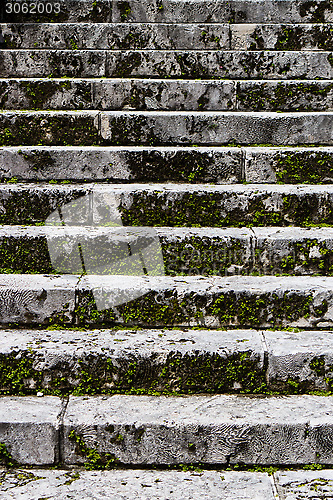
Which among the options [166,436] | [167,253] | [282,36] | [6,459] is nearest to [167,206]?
[167,253]

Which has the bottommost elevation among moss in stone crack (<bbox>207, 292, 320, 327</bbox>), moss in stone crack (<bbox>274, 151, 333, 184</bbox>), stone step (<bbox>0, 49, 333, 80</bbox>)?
moss in stone crack (<bbox>207, 292, 320, 327</bbox>)

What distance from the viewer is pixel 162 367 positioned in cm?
199

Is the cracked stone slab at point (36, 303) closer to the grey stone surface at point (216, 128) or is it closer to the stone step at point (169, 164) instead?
the stone step at point (169, 164)

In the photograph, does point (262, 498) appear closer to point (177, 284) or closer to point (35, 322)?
point (177, 284)

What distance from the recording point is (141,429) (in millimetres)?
1788

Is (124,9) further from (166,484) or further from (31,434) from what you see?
(166,484)

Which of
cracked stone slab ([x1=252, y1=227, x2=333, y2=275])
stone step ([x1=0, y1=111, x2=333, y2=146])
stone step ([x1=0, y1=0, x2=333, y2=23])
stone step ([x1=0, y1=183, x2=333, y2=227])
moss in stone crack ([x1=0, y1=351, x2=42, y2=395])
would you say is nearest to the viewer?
moss in stone crack ([x1=0, y1=351, x2=42, y2=395])

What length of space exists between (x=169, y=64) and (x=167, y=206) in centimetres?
151

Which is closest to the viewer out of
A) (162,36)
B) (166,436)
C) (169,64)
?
(166,436)

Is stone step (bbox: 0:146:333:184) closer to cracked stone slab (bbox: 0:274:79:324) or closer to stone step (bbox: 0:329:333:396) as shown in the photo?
cracked stone slab (bbox: 0:274:79:324)

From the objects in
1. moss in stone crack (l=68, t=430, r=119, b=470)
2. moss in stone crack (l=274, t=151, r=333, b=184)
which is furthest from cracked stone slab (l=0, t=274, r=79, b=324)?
moss in stone crack (l=274, t=151, r=333, b=184)

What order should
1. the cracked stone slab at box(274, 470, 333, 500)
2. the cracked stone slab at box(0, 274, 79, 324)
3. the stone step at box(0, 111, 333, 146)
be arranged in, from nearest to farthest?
the cracked stone slab at box(274, 470, 333, 500), the cracked stone slab at box(0, 274, 79, 324), the stone step at box(0, 111, 333, 146)

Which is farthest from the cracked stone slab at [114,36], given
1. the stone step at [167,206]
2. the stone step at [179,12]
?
the stone step at [167,206]

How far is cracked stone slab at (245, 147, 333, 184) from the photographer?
2.81 metres
